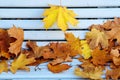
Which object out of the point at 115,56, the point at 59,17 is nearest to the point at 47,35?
the point at 59,17

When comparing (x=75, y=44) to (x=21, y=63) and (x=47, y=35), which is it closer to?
(x=47, y=35)

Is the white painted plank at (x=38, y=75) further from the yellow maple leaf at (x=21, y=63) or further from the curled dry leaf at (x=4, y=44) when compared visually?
the curled dry leaf at (x=4, y=44)

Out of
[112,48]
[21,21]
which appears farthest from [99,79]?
[21,21]

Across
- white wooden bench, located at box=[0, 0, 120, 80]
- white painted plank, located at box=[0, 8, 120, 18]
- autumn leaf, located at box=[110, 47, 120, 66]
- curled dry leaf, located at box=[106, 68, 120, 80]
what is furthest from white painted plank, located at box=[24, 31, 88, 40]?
curled dry leaf, located at box=[106, 68, 120, 80]

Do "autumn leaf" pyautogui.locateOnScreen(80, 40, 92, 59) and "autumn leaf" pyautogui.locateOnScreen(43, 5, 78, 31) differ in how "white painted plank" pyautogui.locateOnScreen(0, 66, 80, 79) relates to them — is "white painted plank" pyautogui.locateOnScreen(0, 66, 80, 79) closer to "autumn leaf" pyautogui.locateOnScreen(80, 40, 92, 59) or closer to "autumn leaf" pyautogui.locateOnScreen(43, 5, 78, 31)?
"autumn leaf" pyautogui.locateOnScreen(80, 40, 92, 59)

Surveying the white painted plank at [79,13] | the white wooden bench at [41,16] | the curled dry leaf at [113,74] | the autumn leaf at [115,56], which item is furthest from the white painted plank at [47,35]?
the curled dry leaf at [113,74]
